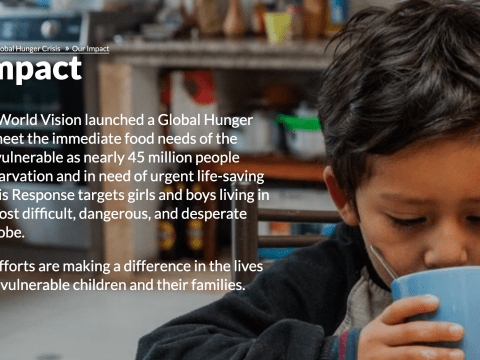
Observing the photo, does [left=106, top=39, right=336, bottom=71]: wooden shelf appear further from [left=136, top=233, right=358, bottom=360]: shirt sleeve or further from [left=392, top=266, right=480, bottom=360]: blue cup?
[left=392, top=266, right=480, bottom=360]: blue cup

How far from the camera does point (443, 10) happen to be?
0.72 m

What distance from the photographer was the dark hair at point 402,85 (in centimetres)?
64

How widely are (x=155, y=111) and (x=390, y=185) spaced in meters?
2.66

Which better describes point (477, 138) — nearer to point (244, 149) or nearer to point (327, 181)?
point (327, 181)

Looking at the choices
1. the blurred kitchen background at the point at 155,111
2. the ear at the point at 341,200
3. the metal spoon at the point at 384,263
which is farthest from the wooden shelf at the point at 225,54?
the metal spoon at the point at 384,263

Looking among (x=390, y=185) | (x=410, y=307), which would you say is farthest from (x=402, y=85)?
(x=410, y=307)

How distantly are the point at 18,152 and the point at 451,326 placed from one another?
9.78 ft

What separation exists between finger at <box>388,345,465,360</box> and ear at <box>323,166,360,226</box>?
10.1 inches

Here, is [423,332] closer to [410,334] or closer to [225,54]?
[410,334]

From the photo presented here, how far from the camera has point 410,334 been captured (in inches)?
20.9

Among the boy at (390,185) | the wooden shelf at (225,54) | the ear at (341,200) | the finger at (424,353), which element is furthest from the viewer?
the wooden shelf at (225,54)

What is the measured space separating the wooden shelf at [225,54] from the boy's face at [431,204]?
216 cm

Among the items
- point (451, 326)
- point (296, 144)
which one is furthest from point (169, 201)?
point (451, 326)

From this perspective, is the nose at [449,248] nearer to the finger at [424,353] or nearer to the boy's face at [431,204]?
the boy's face at [431,204]
